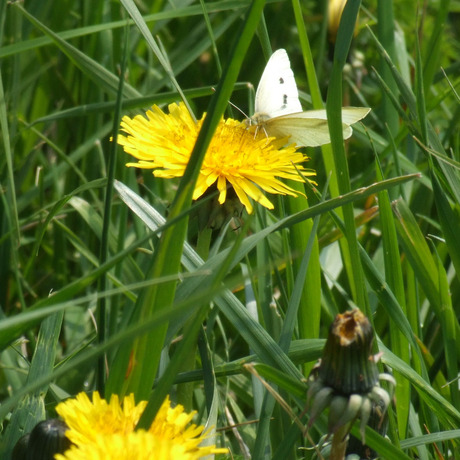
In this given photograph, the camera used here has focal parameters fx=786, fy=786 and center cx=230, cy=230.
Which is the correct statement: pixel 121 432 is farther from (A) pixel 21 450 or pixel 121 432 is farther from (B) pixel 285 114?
(B) pixel 285 114

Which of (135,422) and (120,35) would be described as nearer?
(135,422)

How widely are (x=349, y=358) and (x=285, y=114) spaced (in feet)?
2.54

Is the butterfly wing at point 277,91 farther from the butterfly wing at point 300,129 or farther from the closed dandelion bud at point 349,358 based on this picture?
the closed dandelion bud at point 349,358

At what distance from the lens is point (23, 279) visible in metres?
1.60

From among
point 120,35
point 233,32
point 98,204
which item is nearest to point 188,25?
point 233,32

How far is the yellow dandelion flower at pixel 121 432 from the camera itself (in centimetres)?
65

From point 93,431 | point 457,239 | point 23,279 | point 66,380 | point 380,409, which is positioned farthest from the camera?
point 23,279

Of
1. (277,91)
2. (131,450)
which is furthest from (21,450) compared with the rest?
(277,91)

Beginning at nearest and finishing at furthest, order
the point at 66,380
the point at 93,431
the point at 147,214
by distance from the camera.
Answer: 1. the point at 93,431
2. the point at 147,214
3. the point at 66,380

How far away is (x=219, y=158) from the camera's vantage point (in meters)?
1.15

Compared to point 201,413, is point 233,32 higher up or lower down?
higher up

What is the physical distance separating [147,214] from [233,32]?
1.39m

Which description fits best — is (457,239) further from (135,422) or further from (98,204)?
(98,204)

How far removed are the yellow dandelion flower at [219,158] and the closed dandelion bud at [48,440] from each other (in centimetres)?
39
